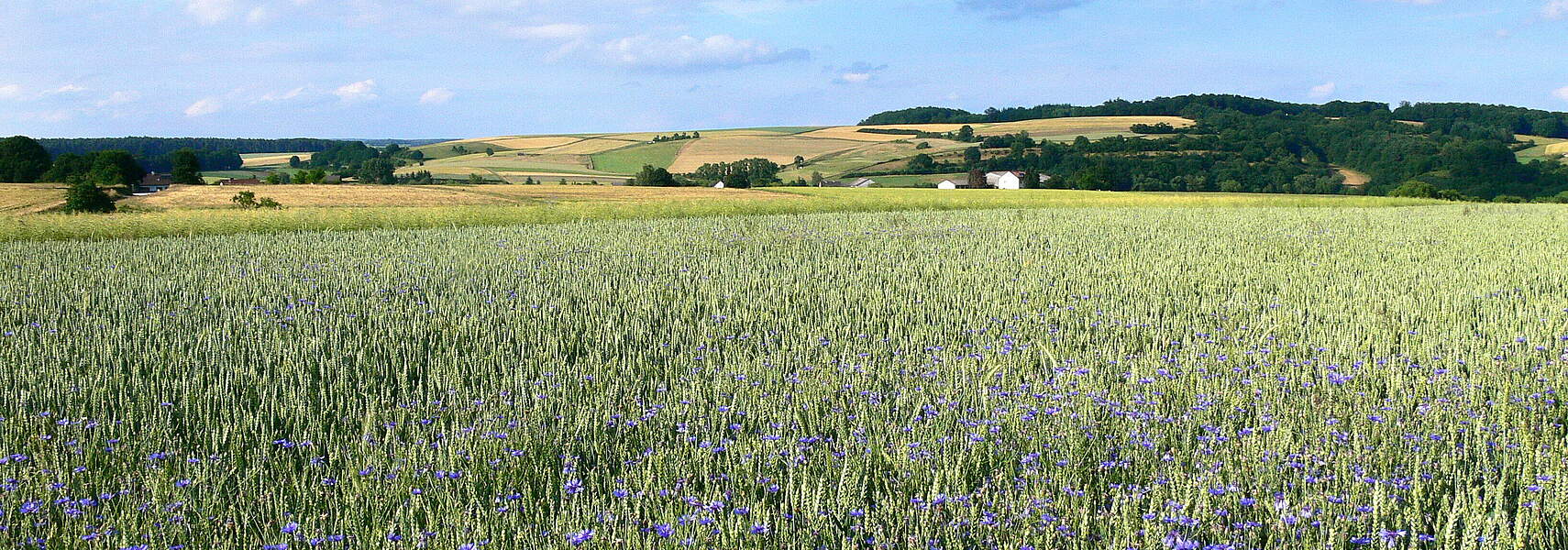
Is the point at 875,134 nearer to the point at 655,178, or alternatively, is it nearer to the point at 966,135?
the point at 966,135

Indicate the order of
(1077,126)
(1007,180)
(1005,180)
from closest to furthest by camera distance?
(1007,180), (1005,180), (1077,126)

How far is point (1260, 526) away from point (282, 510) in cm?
336

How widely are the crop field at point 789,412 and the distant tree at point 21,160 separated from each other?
8124 cm

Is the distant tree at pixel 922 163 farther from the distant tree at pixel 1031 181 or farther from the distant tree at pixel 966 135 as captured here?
the distant tree at pixel 966 135

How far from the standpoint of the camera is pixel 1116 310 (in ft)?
26.7

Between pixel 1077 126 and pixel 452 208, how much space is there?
91.6m

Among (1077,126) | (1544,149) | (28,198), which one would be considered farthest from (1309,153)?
(28,198)

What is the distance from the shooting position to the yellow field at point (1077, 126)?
341ft

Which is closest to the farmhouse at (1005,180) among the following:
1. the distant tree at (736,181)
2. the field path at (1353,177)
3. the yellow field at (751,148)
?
the yellow field at (751,148)

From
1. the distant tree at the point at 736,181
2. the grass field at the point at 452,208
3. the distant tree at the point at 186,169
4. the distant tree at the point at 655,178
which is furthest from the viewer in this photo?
the distant tree at the point at 186,169

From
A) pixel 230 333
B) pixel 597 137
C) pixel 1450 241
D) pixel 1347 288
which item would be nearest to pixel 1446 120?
pixel 597 137

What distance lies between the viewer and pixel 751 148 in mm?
97312

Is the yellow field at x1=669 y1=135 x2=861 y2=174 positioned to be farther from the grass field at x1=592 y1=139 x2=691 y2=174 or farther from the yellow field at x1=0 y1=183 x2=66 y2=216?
the yellow field at x1=0 y1=183 x2=66 y2=216

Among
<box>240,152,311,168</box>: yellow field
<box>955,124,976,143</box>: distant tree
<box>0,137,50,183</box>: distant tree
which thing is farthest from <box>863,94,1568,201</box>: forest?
<box>240,152,311,168</box>: yellow field
